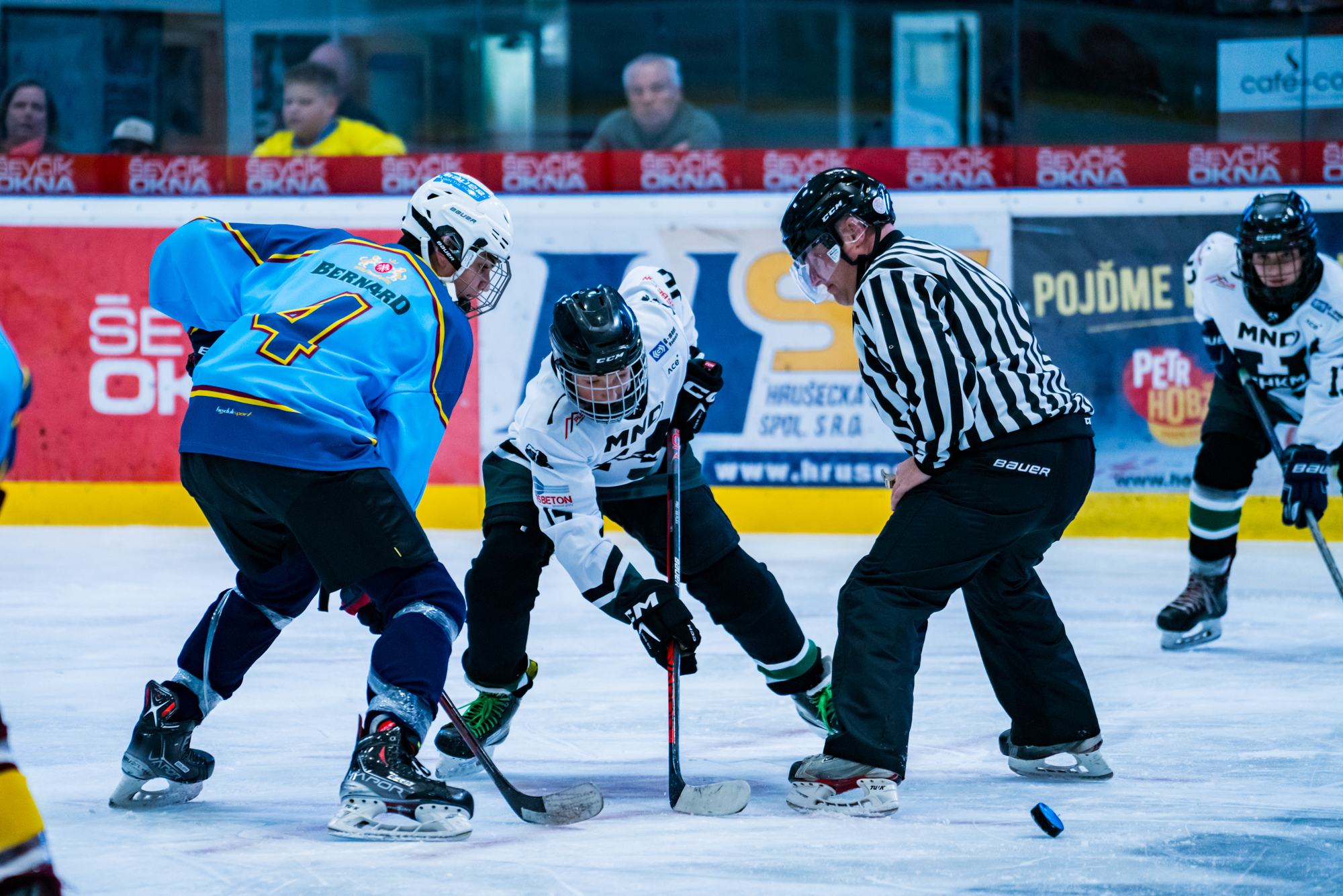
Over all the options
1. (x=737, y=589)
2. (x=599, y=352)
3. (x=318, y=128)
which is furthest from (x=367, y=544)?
(x=318, y=128)

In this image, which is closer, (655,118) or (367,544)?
(367,544)

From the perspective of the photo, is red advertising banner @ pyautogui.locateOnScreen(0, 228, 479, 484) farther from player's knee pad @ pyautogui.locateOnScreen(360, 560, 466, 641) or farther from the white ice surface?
player's knee pad @ pyautogui.locateOnScreen(360, 560, 466, 641)

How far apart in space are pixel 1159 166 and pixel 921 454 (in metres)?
3.84

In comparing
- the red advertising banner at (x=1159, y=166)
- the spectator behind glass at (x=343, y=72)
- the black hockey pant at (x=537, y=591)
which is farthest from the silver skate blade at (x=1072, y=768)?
the spectator behind glass at (x=343, y=72)

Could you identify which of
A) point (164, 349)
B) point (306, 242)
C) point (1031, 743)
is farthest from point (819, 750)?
point (164, 349)

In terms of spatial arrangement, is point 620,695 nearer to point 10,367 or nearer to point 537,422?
point 537,422

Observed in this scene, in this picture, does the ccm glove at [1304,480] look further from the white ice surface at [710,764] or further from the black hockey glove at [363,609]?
the black hockey glove at [363,609]

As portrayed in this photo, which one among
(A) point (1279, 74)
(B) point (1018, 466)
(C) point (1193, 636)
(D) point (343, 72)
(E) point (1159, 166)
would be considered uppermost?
(D) point (343, 72)

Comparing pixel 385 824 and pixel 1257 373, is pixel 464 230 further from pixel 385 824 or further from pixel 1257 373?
pixel 1257 373

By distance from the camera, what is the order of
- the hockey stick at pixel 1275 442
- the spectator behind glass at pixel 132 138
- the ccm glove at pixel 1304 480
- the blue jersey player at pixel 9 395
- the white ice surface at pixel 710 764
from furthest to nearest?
the spectator behind glass at pixel 132 138, the hockey stick at pixel 1275 442, the ccm glove at pixel 1304 480, the white ice surface at pixel 710 764, the blue jersey player at pixel 9 395

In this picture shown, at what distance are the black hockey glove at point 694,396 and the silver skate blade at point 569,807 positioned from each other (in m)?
0.74

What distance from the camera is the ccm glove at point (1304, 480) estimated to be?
3.98 m

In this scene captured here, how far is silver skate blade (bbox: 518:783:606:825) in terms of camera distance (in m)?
2.45

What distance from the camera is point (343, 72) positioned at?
6.59m
